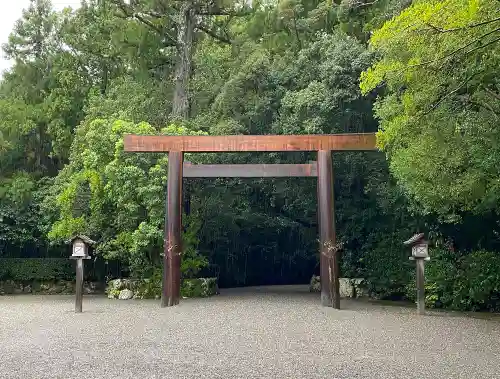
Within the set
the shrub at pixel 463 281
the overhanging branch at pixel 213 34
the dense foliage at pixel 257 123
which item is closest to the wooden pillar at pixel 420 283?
the dense foliage at pixel 257 123

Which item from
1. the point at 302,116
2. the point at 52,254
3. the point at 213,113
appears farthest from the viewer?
the point at 52,254

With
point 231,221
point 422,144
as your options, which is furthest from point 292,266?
point 422,144

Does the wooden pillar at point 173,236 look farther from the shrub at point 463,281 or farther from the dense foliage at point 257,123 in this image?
the shrub at point 463,281

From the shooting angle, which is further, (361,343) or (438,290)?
(438,290)

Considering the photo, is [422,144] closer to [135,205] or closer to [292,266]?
[135,205]

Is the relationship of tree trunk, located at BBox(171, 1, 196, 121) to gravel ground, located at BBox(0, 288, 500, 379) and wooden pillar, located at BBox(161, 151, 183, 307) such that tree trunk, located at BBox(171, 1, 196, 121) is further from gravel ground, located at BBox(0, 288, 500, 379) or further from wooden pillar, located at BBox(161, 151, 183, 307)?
gravel ground, located at BBox(0, 288, 500, 379)

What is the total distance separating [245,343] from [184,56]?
518 inches

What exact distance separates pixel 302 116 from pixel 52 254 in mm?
9604

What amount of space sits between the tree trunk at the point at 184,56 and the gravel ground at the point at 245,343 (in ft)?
27.4

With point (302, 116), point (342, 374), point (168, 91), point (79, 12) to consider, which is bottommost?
point (342, 374)

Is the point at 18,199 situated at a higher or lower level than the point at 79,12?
lower

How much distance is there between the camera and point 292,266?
2230cm

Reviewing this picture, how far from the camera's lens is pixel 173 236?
1181cm

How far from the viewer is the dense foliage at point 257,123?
8.68 m
